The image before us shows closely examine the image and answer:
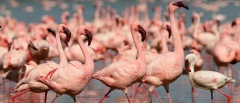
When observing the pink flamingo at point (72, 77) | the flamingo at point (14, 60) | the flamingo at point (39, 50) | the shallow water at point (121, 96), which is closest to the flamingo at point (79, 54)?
the flamingo at point (39, 50)

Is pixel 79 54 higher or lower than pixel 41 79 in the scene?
lower

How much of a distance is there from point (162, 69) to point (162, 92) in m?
2.73

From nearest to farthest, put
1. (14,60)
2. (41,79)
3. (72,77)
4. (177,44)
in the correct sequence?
(72,77) < (41,79) < (177,44) < (14,60)

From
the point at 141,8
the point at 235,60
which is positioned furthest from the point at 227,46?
the point at 141,8

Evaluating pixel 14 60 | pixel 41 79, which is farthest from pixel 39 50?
pixel 41 79

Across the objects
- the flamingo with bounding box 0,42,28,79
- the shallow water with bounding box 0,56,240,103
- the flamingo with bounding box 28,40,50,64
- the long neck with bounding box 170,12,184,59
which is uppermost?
the long neck with bounding box 170,12,184,59

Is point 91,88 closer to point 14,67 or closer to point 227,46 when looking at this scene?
point 14,67

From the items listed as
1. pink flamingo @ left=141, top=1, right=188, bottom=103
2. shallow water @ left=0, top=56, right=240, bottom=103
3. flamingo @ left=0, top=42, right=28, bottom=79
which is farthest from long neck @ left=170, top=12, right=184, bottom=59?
flamingo @ left=0, top=42, right=28, bottom=79

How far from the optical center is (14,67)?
522 inches

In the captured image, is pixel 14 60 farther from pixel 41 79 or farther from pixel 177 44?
pixel 177 44

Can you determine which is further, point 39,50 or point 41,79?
point 39,50

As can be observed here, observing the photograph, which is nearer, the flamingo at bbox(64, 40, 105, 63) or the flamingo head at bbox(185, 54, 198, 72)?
the flamingo head at bbox(185, 54, 198, 72)

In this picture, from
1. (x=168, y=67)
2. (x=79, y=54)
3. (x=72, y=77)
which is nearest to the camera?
(x=72, y=77)

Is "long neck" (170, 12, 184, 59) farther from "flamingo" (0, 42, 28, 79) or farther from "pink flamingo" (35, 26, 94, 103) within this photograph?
"flamingo" (0, 42, 28, 79)
